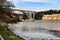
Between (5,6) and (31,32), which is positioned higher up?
(5,6)

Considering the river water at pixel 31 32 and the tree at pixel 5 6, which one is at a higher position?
the tree at pixel 5 6

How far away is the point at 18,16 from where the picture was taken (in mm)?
16453

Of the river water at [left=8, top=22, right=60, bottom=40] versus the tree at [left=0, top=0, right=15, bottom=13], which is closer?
the river water at [left=8, top=22, right=60, bottom=40]

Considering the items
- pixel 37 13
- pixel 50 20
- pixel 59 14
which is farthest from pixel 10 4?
pixel 50 20

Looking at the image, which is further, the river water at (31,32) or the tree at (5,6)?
the tree at (5,6)

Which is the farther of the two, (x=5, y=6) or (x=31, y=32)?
(x=31, y=32)

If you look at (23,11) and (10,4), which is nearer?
(10,4)

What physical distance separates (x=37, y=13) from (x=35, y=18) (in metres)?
0.91

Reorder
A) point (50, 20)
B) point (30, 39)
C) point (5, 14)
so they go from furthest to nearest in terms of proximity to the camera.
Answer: point (50, 20)
point (5, 14)
point (30, 39)

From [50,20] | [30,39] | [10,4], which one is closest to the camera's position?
[30,39]

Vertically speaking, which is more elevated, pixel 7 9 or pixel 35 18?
pixel 7 9

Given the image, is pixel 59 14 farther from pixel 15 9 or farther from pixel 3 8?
pixel 3 8

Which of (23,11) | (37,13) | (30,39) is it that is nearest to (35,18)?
(37,13)

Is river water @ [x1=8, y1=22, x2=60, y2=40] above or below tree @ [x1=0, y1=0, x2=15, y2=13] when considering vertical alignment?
below
